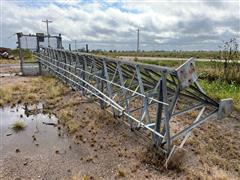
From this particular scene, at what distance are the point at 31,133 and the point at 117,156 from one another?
2329mm

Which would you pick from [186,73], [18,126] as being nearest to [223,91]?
[186,73]

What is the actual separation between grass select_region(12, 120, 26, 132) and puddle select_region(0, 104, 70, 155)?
0.07 m

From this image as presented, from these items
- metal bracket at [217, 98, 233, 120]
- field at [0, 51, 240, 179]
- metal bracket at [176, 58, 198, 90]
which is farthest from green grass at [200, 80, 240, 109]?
metal bracket at [176, 58, 198, 90]

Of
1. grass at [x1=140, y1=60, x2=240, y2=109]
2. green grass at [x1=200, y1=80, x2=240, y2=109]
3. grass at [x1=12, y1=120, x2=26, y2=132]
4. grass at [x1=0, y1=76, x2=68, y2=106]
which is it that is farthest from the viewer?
grass at [x1=0, y1=76, x2=68, y2=106]

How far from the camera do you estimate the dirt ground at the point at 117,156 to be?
3.79 metres

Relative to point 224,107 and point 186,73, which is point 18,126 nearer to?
point 186,73

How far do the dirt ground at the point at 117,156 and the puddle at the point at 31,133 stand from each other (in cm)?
9

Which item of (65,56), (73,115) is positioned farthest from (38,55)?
(73,115)

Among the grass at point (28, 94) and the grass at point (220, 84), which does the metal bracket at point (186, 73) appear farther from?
the grass at point (28, 94)

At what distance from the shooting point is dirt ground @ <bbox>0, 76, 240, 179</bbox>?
Result: 379 centimetres

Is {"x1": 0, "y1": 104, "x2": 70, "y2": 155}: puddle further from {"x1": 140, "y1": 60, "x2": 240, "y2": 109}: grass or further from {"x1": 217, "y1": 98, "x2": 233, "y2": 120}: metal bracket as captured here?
{"x1": 140, "y1": 60, "x2": 240, "y2": 109}: grass

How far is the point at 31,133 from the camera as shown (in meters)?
5.71

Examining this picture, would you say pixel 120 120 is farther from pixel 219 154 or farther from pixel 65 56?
pixel 65 56

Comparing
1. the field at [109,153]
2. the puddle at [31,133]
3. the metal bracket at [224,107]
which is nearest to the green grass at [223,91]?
the field at [109,153]
